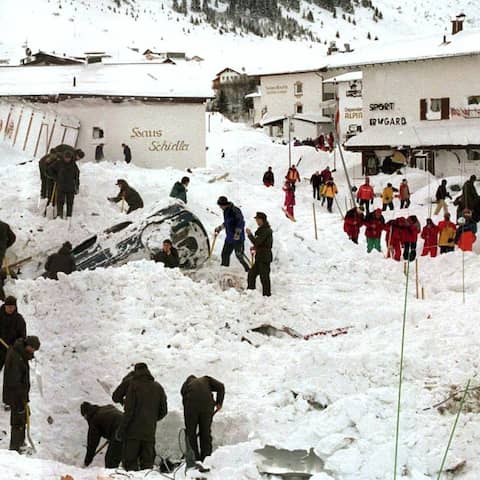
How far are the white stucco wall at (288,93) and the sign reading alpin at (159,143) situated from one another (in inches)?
1275

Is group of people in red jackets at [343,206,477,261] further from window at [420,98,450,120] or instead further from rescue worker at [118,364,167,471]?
window at [420,98,450,120]

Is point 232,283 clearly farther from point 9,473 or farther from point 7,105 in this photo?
point 7,105

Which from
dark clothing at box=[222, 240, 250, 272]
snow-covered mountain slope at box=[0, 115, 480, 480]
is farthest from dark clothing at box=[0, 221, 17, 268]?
dark clothing at box=[222, 240, 250, 272]

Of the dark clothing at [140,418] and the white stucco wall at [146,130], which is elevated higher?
the white stucco wall at [146,130]

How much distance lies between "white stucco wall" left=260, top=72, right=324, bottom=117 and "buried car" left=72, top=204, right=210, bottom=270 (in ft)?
148

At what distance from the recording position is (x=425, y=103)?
3562 centimetres

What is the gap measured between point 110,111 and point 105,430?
19092 mm

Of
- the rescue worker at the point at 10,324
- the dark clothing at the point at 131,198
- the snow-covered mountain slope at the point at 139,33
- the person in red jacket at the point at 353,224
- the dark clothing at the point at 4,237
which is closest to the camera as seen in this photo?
the rescue worker at the point at 10,324

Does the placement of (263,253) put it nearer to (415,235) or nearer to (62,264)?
(62,264)

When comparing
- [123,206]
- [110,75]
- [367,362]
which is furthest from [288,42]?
[367,362]

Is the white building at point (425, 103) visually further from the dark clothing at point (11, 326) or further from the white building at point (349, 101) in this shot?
the dark clothing at point (11, 326)

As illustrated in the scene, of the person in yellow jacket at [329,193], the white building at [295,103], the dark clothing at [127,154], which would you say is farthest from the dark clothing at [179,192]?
the white building at [295,103]

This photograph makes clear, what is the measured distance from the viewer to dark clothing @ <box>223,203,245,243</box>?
17.0m

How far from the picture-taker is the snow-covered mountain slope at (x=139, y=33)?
332 feet
